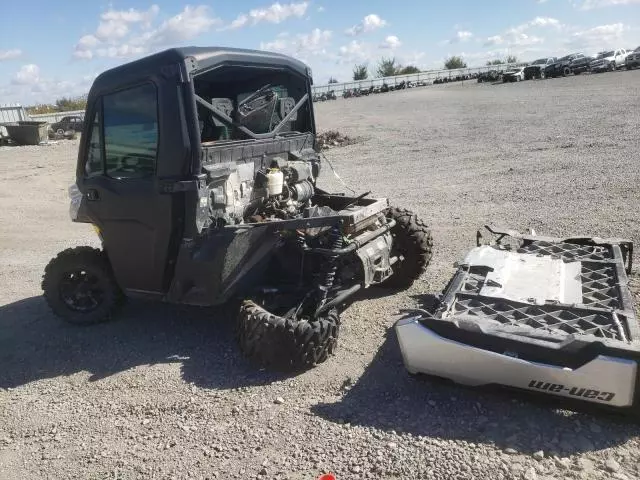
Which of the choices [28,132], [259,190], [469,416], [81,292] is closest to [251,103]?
[259,190]

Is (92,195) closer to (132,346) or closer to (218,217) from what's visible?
(218,217)

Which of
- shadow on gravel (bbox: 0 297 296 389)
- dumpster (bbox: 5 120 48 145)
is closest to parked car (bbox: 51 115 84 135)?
dumpster (bbox: 5 120 48 145)

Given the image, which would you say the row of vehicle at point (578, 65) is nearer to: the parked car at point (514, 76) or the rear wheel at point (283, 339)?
the parked car at point (514, 76)

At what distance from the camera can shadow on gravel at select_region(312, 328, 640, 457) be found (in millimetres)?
3191

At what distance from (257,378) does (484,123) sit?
17.4 m

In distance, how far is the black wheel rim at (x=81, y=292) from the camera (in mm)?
5414

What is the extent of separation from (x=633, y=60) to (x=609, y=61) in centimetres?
201

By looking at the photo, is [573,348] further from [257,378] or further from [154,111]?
[154,111]

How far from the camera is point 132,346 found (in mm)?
5035

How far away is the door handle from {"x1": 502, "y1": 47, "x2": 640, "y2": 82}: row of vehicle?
4342 cm

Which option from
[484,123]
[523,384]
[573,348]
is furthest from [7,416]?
[484,123]

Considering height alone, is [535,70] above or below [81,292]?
above

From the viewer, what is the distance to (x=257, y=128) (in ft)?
17.5

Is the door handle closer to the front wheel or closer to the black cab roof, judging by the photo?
the black cab roof
